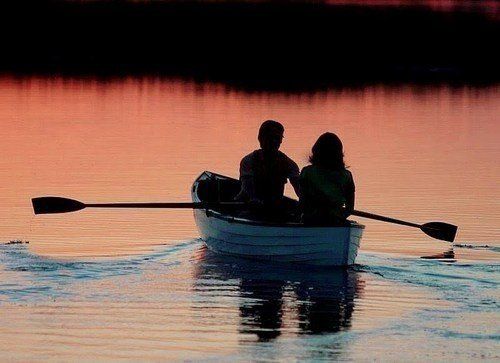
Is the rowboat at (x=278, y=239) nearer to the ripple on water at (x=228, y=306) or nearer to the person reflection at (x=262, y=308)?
the ripple on water at (x=228, y=306)

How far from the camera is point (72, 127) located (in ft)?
114

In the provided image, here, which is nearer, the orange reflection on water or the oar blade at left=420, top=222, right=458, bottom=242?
the oar blade at left=420, top=222, right=458, bottom=242

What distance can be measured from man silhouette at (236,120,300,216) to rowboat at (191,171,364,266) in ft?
0.90

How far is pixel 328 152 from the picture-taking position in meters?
16.6

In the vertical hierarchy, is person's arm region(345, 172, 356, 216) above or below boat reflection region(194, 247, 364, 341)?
above

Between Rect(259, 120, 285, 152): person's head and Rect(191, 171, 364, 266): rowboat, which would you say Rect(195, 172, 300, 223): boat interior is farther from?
Rect(259, 120, 285, 152): person's head

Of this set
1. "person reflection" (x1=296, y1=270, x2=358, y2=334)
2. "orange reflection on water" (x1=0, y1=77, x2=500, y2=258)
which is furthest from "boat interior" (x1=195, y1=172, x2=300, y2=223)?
"person reflection" (x1=296, y1=270, x2=358, y2=334)

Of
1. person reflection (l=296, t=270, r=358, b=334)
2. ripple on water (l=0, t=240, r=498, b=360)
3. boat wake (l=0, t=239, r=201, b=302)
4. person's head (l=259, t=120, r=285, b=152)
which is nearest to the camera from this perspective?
ripple on water (l=0, t=240, r=498, b=360)

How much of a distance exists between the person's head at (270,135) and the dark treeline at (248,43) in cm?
3253

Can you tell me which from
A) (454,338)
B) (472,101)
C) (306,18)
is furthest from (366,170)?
(306,18)

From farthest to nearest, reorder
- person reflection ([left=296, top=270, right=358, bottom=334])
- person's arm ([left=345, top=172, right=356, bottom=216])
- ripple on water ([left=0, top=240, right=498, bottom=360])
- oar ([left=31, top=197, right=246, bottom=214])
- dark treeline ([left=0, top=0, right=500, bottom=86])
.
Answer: dark treeline ([left=0, top=0, right=500, bottom=86]), oar ([left=31, top=197, right=246, bottom=214]), person's arm ([left=345, top=172, right=356, bottom=216]), person reflection ([left=296, top=270, right=358, bottom=334]), ripple on water ([left=0, top=240, right=498, bottom=360])

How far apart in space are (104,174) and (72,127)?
29.2ft

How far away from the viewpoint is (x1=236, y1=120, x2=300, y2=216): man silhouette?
17.7 m

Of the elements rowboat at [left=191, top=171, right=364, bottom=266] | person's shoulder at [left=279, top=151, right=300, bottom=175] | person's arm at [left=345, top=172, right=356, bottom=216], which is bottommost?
rowboat at [left=191, top=171, right=364, bottom=266]
